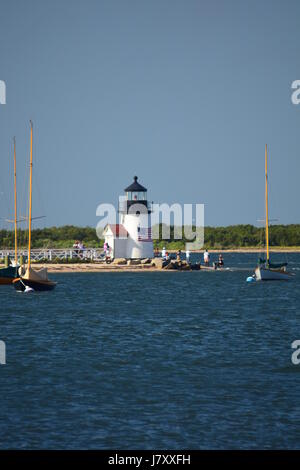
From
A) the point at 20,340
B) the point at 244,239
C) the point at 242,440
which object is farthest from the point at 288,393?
the point at 244,239

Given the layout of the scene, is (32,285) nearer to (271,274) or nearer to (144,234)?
Answer: (271,274)

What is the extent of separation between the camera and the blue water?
17.8 m

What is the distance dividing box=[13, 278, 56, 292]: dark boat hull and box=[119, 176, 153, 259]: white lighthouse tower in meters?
29.1

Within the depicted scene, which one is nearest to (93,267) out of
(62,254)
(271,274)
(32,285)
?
(62,254)

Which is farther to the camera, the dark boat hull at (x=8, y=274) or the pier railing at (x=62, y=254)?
the pier railing at (x=62, y=254)

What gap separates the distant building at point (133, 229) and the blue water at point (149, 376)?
119 ft

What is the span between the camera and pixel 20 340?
3275 cm

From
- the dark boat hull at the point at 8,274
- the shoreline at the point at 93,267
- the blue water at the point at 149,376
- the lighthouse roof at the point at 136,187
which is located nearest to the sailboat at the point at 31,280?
the dark boat hull at the point at 8,274

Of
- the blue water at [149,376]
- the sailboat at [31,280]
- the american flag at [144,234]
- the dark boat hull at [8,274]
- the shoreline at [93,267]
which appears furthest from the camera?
the american flag at [144,234]

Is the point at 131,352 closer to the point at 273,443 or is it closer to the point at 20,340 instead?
Answer: the point at 20,340

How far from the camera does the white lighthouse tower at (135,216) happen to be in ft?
279

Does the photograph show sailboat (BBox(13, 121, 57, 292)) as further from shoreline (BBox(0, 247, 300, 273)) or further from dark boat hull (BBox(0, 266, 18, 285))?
shoreline (BBox(0, 247, 300, 273))

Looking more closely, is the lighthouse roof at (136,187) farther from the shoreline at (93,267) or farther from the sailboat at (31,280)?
the sailboat at (31,280)

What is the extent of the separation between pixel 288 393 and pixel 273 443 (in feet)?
15.4
